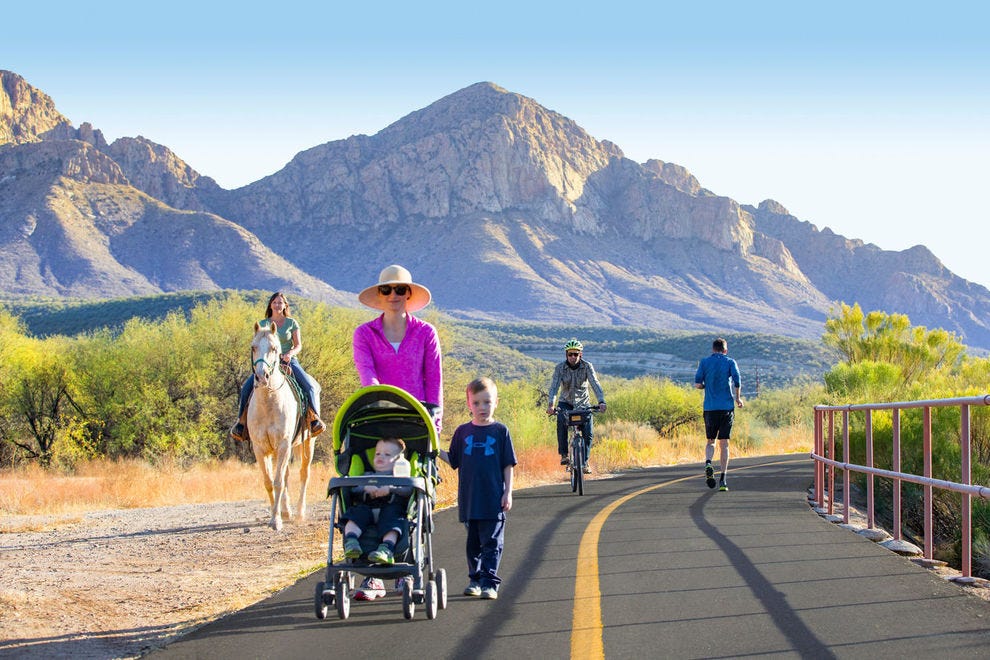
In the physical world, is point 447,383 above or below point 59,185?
below

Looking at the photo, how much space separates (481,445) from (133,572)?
4137 millimetres

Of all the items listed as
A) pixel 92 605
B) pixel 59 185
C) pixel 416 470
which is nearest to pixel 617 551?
pixel 416 470

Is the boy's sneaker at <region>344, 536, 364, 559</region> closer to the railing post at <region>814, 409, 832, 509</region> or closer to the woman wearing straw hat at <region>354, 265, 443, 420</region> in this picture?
the woman wearing straw hat at <region>354, 265, 443, 420</region>

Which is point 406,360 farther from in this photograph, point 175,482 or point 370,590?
point 175,482

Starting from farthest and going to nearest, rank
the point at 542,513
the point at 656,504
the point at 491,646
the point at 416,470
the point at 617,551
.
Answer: the point at 656,504
the point at 542,513
the point at 617,551
the point at 416,470
the point at 491,646

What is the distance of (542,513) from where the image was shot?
45.2ft

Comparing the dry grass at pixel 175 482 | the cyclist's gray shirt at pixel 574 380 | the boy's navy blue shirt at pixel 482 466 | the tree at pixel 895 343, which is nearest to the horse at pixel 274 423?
the dry grass at pixel 175 482

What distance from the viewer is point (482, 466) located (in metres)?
7.86

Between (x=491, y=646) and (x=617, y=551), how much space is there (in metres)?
Answer: 3.85

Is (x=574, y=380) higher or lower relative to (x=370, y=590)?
higher

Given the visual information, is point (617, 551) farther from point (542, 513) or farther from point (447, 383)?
point (447, 383)

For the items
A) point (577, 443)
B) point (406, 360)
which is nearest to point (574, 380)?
point (577, 443)

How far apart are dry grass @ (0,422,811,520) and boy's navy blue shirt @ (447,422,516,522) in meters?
7.63

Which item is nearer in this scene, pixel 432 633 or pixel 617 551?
pixel 432 633
